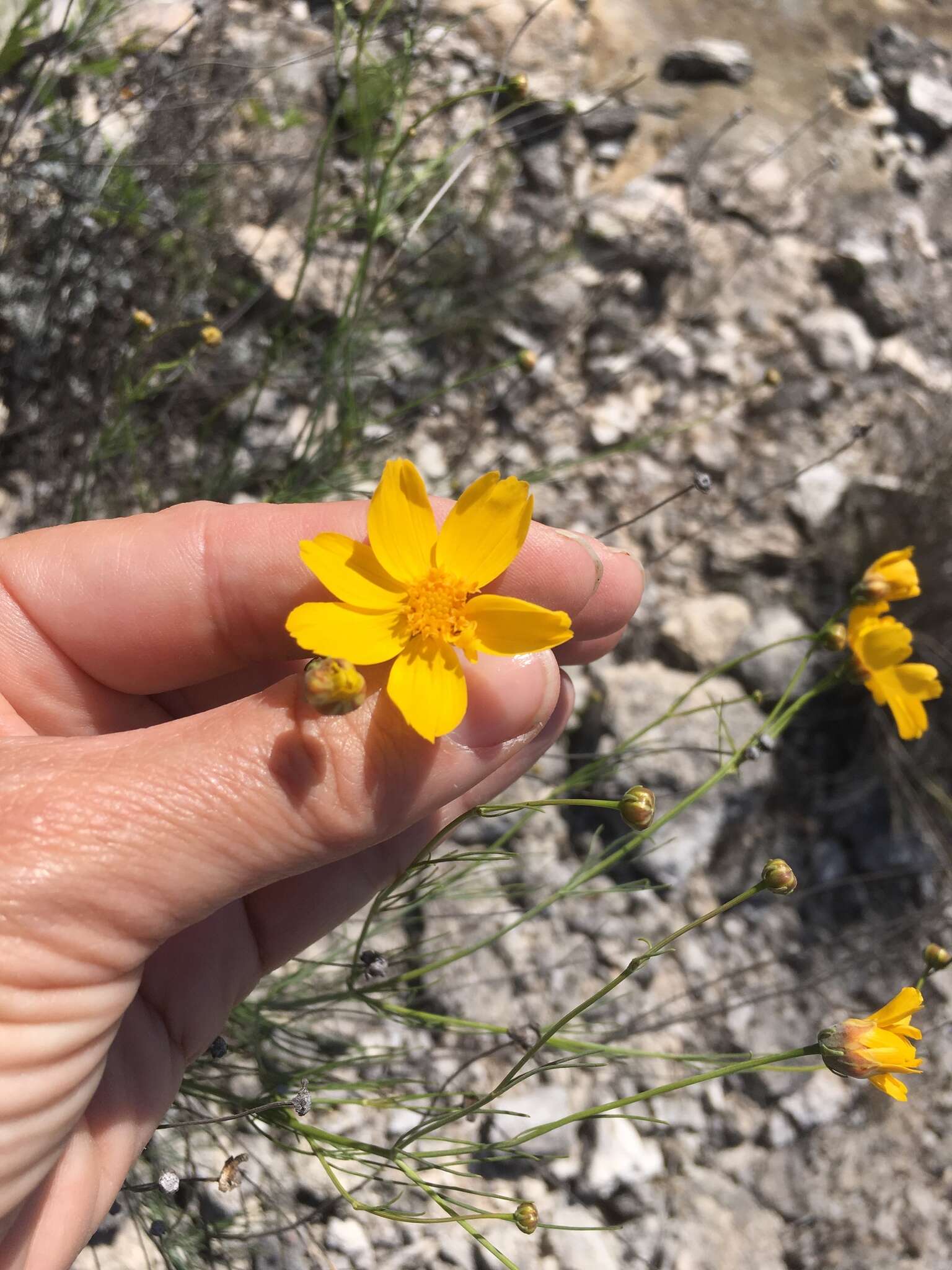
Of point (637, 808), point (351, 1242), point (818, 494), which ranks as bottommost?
point (351, 1242)

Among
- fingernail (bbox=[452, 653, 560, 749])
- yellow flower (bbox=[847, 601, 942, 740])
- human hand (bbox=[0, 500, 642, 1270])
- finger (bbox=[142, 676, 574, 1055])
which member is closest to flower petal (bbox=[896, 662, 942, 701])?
yellow flower (bbox=[847, 601, 942, 740])

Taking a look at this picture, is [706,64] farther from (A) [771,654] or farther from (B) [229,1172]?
(B) [229,1172]

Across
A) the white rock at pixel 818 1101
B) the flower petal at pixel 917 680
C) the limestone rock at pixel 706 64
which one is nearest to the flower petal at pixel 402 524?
the flower petal at pixel 917 680

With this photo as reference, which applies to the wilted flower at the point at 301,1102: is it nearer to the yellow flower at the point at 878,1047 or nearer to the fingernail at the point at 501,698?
the fingernail at the point at 501,698

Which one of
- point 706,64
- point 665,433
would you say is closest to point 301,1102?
point 665,433

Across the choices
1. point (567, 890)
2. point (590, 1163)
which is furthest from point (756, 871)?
point (567, 890)

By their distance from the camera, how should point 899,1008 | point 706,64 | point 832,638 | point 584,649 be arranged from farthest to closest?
point 706,64, point 584,649, point 832,638, point 899,1008
